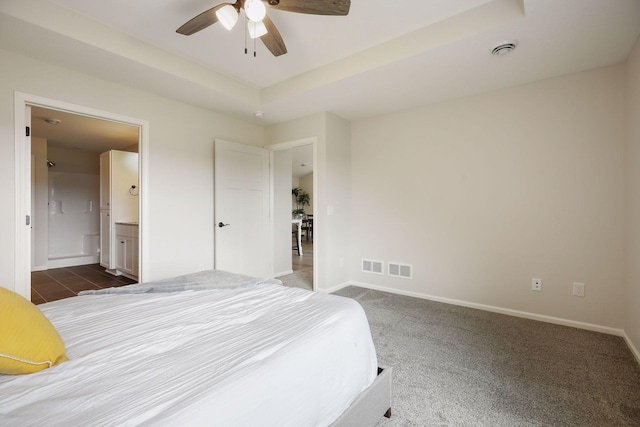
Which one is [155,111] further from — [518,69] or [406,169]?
[518,69]

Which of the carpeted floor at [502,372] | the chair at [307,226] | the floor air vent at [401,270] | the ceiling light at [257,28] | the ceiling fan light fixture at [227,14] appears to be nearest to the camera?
the carpeted floor at [502,372]

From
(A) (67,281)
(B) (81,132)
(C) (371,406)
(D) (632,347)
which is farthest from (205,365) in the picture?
(B) (81,132)

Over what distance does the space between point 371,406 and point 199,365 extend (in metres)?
0.87

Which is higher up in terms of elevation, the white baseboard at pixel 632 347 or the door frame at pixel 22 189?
the door frame at pixel 22 189

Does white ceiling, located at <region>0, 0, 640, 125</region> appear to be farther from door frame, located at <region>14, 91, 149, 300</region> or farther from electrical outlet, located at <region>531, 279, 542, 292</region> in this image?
electrical outlet, located at <region>531, 279, 542, 292</region>

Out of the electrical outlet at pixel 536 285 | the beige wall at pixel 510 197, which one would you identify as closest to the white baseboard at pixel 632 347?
the beige wall at pixel 510 197

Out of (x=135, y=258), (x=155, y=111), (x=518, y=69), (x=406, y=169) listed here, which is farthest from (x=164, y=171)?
(x=518, y=69)

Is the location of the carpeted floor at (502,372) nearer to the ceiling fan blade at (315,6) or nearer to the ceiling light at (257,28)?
the ceiling fan blade at (315,6)

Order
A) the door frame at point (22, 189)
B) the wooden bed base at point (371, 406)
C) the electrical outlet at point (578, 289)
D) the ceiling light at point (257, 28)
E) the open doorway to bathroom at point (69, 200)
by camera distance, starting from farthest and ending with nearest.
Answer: the open doorway to bathroom at point (69, 200)
the electrical outlet at point (578, 289)
the door frame at point (22, 189)
the ceiling light at point (257, 28)
the wooden bed base at point (371, 406)

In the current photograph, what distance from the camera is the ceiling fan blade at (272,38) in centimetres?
200

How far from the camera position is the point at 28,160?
246 centimetres

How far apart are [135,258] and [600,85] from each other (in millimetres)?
5900

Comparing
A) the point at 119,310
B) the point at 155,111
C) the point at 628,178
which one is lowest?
the point at 119,310

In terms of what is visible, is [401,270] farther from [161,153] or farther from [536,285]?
[161,153]
